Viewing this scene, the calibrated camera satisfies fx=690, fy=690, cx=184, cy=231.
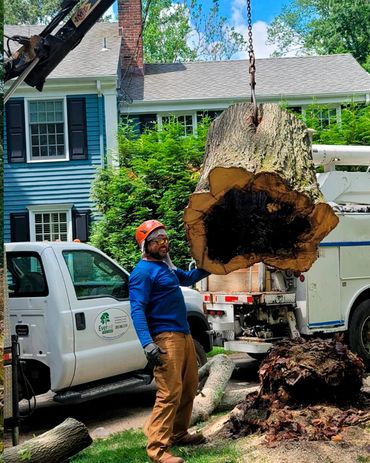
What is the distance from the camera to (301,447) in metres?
5.12

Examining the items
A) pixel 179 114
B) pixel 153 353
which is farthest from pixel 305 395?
pixel 179 114

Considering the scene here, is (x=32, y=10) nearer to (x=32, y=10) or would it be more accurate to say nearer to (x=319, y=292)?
(x=32, y=10)

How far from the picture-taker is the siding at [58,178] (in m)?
18.6

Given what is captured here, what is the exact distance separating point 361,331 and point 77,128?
11.3 m

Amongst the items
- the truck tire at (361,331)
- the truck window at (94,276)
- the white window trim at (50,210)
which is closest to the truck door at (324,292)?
the truck tire at (361,331)

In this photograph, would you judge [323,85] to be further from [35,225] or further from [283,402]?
[283,402]

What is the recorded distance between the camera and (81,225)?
59.8 ft

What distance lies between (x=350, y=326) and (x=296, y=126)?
4.57 metres

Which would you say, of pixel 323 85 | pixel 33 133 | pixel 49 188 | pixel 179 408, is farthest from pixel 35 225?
pixel 179 408

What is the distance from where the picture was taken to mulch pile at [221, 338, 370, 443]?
563cm

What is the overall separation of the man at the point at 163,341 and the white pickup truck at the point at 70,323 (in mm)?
1676

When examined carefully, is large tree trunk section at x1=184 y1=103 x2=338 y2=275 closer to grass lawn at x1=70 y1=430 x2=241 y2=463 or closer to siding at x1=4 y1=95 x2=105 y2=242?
grass lawn at x1=70 y1=430 x2=241 y2=463

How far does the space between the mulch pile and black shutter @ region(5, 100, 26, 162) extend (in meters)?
13.8

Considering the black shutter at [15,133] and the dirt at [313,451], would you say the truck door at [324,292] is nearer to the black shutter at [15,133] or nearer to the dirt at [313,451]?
the dirt at [313,451]
